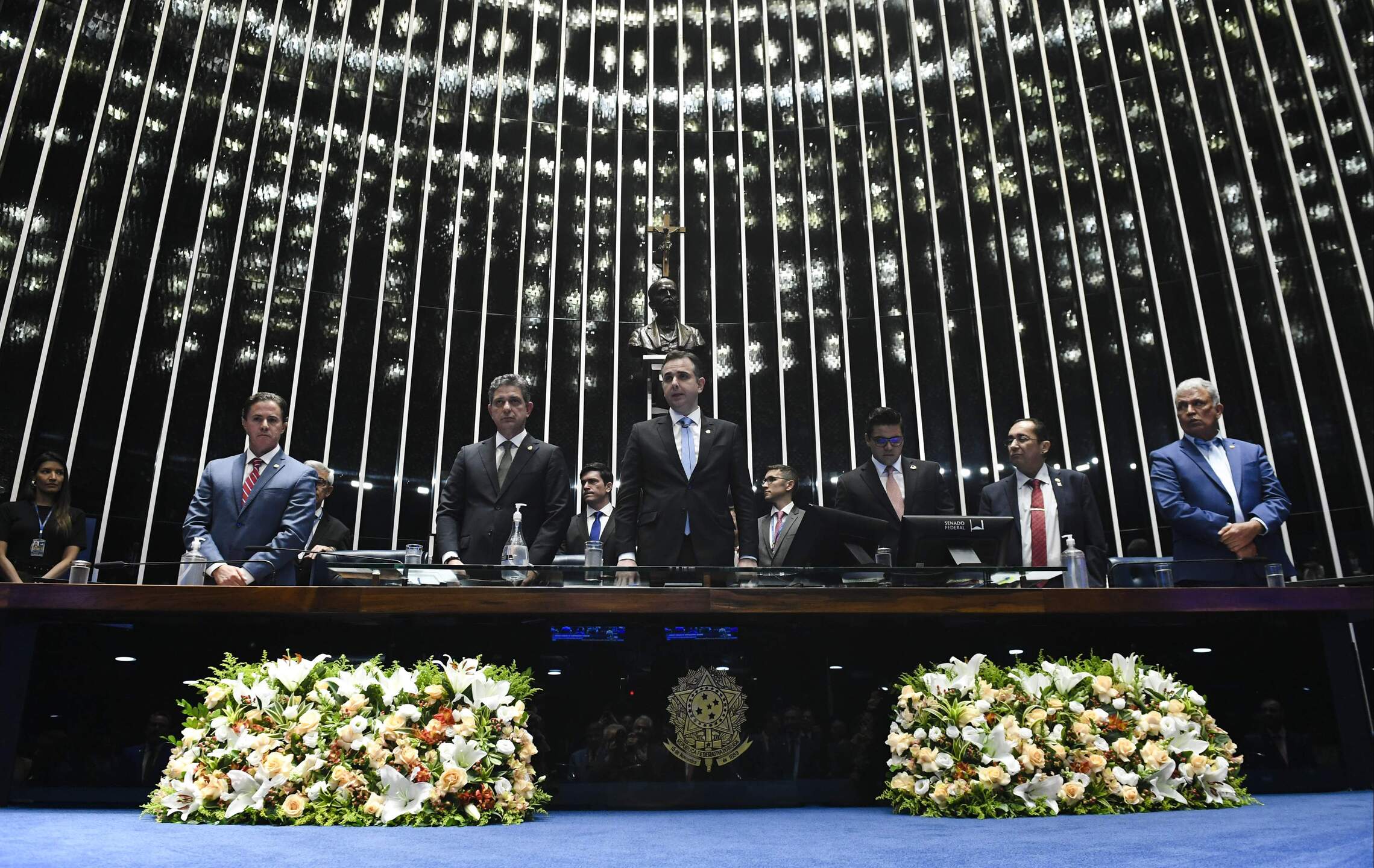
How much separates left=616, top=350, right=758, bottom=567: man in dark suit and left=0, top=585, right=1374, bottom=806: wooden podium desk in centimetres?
54

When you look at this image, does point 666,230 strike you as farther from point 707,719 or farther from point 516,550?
point 707,719

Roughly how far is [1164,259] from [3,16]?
25.8 ft

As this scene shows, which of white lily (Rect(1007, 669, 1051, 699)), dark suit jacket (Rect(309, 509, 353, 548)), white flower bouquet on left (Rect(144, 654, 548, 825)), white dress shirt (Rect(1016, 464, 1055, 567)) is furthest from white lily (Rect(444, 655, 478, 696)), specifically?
white dress shirt (Rect(1016, 464, 1055, 567))

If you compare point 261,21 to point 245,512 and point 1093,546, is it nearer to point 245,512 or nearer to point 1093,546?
point 245,512

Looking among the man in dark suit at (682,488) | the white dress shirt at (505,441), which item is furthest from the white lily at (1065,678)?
the white dress shirt at (505,441)

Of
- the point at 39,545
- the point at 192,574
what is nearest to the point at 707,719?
the point at 192,574

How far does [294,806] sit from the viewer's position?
2.42 m

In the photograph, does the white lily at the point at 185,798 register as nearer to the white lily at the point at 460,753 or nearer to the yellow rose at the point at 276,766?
the yellow rose at the point at 276,766

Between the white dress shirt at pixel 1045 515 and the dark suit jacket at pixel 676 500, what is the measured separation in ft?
3.62

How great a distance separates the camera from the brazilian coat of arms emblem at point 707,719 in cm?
282

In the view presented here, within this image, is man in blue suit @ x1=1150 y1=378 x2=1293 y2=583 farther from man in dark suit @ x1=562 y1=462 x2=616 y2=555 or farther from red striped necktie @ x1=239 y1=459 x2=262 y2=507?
red striped necktie @ x1=239 y1=459 x2=262 y2=507

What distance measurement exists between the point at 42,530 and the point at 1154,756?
4562 millimetres

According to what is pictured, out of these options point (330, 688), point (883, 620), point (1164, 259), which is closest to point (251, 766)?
point (330, 688)

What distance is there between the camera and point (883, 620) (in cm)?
294
